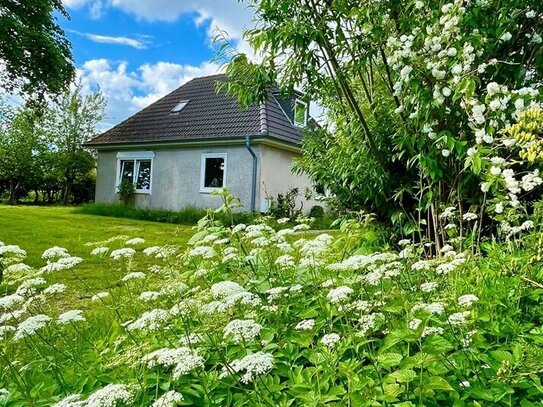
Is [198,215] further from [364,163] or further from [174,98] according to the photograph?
[364,163]

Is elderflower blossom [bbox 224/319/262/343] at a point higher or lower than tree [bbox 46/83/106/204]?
lower

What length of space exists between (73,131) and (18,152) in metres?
2.74

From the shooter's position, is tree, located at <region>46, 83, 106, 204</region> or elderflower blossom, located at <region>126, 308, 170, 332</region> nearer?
elderflower blossom, located at <region>126, 308, 170, 332</region>

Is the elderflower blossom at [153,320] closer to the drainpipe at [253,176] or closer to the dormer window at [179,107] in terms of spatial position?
the drainpipe at [253,176]

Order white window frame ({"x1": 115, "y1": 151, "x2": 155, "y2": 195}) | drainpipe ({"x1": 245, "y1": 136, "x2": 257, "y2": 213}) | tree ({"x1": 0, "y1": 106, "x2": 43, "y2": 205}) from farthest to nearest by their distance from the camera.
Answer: tree ({"x1": 0, "y1": 106, "x2": 43, "y2": 205}), white window frame ({"x1": 115, "y1": 151, "x2": 155, "y2": 195}), drainpipe ({"x1": 245, "y1": 136, "x2": 257, "y2": 213})

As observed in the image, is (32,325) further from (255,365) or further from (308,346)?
(308,346)

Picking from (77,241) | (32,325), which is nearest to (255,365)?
(32,325)

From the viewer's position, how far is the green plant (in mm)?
14531

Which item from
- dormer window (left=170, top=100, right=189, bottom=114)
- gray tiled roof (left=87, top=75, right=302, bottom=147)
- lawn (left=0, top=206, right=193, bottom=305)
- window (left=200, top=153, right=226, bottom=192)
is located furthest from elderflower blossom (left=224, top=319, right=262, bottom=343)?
dormer window (left=170, top=100, right=189, bottom=114)

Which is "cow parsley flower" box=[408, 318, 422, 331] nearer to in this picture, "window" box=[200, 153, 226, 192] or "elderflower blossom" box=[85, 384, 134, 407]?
"elderflower blossom" box=[85, 384, 134, 407]

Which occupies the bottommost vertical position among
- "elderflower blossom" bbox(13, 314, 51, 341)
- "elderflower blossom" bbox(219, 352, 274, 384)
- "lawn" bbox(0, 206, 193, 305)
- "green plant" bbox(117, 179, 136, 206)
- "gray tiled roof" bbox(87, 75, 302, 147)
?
"lawn" bbox(0, 206, 193, 305)

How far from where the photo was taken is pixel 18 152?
21.0 m

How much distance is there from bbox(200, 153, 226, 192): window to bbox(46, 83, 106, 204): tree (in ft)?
35.1

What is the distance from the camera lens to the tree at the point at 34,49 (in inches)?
512
